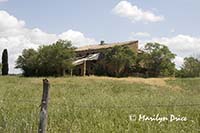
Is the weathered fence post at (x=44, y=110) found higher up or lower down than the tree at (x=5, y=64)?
lower down

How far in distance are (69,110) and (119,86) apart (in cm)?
2165

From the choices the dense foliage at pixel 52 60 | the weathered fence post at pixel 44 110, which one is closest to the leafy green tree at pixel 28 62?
the dense foliage at pixel 52 60

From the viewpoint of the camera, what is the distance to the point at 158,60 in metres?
45.4

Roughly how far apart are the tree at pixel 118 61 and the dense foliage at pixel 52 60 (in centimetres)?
419

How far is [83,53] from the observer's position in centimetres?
5791

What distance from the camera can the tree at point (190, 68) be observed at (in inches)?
1932

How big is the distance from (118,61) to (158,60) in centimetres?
470

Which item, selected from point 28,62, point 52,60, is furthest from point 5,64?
point 52,60

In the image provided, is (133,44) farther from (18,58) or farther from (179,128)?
(179,128)

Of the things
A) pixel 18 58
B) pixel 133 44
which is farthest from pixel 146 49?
pixel 18 58

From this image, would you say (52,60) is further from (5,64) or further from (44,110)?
(44,110)

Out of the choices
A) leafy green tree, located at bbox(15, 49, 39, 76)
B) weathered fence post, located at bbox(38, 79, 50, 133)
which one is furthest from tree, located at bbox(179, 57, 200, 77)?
weathered fence post, located at bbox(38, 79, 50, 133)

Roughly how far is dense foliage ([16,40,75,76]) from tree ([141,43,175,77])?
8726 mm

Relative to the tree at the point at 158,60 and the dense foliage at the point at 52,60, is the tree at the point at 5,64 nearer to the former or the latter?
the dense foliage at the point at 52,60
